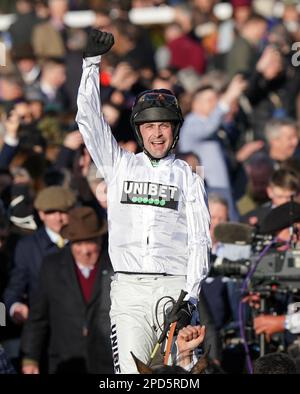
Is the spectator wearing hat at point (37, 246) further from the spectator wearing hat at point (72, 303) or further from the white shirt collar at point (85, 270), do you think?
the white shirt collar at point (85, 270)

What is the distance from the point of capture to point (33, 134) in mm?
14414

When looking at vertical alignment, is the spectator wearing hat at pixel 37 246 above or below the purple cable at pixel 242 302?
above

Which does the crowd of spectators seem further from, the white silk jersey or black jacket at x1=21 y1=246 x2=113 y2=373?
the white silk jersey

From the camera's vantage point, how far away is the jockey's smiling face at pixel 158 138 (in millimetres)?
8992

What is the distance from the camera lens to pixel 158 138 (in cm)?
900

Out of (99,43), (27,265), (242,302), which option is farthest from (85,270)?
(99,43)

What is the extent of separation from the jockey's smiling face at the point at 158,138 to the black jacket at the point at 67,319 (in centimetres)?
240

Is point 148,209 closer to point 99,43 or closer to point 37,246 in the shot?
point 99,43

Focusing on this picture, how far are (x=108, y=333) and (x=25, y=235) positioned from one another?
6.66 ft

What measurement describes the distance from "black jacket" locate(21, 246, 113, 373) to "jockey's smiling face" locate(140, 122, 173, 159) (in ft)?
7.88

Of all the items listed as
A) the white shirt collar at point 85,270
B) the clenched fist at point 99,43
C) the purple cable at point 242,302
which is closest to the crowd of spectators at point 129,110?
the white shirt collar at point 85,270

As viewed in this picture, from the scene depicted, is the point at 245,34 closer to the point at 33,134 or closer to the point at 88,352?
the point at 33,134

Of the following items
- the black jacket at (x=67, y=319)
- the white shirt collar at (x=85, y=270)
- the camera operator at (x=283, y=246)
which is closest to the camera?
the camera operator at (x=283, y=246)

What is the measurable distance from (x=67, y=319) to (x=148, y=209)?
2788mm
